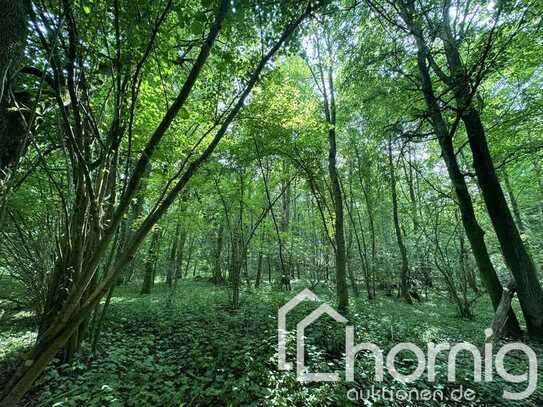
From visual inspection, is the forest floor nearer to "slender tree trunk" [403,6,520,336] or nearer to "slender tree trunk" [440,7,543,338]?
"slender tree trunk" [440,7,543,338]

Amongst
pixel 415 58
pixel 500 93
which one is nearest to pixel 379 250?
pixel 500 93

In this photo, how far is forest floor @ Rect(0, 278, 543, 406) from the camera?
107 inches

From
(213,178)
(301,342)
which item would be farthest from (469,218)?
(213,178)

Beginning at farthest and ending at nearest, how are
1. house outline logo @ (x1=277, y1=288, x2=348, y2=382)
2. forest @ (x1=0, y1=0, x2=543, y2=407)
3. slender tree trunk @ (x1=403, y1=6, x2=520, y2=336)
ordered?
slender tree trunk @ (x1=403, y1=6, x2=520, y2=336), house outline logo @ (x1=277, y1=288, x2=348, y2=382), forest @ (x1=0, y1=0, x2=543, y2=407)

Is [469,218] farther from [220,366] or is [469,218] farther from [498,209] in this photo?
[220,366]

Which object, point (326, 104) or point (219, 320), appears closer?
point (219, 320)

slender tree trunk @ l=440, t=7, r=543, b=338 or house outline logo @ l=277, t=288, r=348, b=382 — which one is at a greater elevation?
slender tree trunk @ l=440, t=7, r=543, b=338

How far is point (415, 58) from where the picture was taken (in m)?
5.50

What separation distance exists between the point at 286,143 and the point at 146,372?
5.76 m

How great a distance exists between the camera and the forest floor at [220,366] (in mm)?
2707

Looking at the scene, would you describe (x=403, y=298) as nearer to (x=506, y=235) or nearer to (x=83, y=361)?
(x=506, y=235)

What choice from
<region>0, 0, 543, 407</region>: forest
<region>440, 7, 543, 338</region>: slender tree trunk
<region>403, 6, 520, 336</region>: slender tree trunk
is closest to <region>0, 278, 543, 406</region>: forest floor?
<region>0, 0, 543, 407</region>: forest
